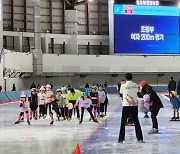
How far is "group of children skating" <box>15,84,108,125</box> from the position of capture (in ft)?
55.6

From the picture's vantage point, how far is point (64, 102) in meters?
18.3

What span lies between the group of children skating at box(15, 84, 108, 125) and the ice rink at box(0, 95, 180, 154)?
0.69m

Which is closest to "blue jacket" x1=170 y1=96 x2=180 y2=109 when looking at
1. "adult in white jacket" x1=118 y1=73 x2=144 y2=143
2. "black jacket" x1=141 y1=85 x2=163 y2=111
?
"black jacket" x1=141 y1=85 x2=163 y2=111

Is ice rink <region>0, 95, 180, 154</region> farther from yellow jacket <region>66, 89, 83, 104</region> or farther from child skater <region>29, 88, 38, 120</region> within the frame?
child skater <region>29, 88, 38, 120</region>

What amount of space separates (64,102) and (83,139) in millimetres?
6222

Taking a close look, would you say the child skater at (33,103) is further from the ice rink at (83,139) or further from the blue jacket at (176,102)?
the blue jacket at (176,102)

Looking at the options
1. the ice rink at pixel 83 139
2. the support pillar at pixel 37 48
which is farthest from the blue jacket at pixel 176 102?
the support pillar at pixel 37 48

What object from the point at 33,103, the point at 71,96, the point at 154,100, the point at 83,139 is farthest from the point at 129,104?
the point at 33,103

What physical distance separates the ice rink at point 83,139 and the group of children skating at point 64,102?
69cm

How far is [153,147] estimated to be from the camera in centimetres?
1030

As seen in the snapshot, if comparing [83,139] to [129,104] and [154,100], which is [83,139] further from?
[154,100]

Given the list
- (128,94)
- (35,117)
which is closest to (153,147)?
(128,94)

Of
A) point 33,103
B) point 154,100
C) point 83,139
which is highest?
point 154,100

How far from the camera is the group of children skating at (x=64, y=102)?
17.0m
